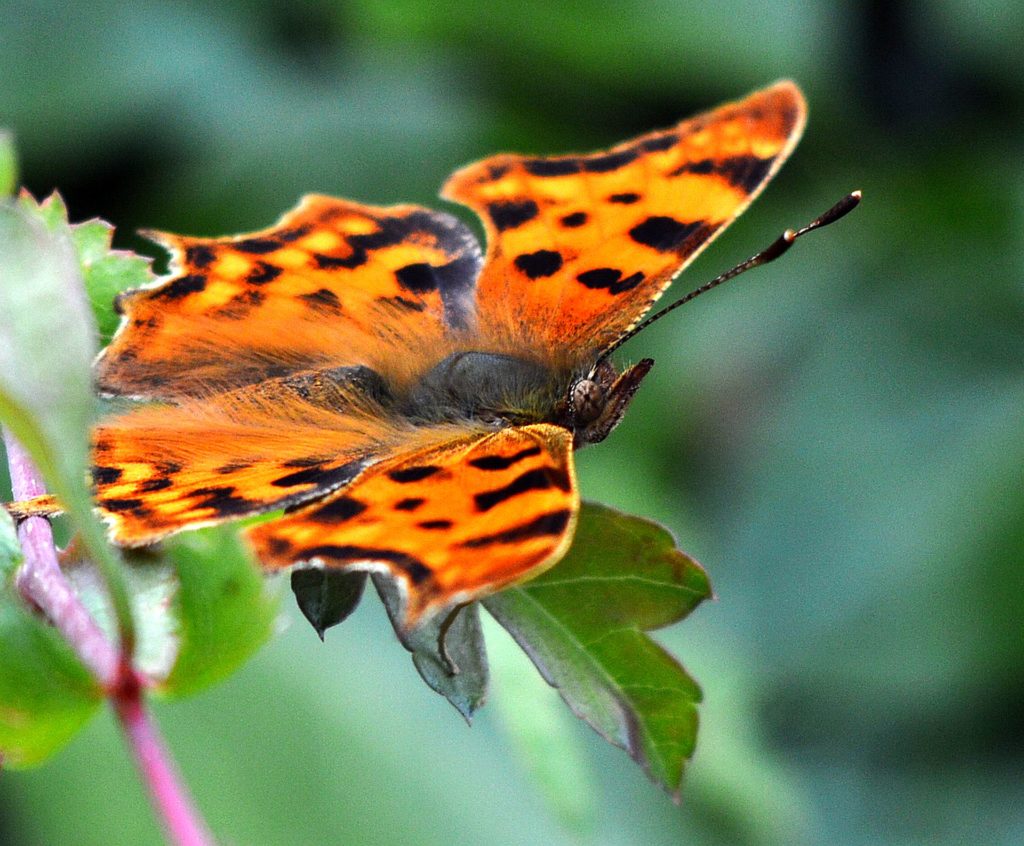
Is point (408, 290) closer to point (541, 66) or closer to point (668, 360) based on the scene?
point (668, 360)

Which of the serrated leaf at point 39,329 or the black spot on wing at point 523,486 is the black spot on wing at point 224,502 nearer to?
the black spot on wing at point 523,486

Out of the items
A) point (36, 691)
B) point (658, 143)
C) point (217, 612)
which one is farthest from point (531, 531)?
point (658, 143)

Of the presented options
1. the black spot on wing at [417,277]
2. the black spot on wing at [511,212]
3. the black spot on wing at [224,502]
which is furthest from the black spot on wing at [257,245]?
the black spot on wing at [224,502]

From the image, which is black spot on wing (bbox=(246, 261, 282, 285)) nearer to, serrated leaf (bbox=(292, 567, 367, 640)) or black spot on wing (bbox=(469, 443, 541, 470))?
black spot on wing (bbox=(469, 443, 541, 470))

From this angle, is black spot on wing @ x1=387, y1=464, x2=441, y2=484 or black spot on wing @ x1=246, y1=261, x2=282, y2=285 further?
black spot on wing @ x1=246, y1=261, x2=282, y2=285

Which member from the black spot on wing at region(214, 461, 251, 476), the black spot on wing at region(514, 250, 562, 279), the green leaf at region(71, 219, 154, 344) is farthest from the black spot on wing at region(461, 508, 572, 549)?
the black spot on wing at region(514, 250, 562, 279)
